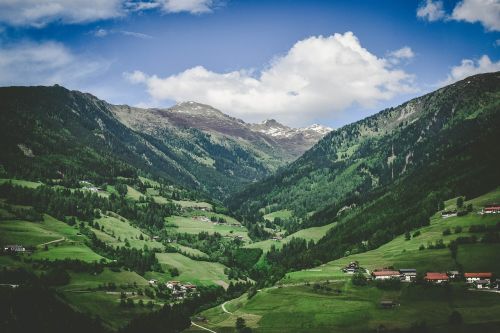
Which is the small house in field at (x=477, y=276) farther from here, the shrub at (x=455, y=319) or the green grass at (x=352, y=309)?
the shrub at (x=455, y=319)

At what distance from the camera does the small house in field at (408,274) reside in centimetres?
17588

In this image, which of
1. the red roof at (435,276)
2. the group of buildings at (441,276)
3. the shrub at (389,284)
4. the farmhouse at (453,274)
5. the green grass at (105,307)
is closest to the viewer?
the group of buildings at (441,276)

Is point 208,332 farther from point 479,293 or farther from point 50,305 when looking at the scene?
point 479,293

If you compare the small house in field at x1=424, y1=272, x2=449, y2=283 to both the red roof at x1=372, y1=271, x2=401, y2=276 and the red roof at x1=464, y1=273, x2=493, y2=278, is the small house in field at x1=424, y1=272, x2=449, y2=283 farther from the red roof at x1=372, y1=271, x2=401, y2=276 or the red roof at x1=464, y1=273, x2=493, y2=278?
the red roof at x1=372, y1=271, x2=401, y2=276

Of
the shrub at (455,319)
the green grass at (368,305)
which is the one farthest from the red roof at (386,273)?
the shrub at (455,319)

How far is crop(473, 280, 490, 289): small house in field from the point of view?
518 feet

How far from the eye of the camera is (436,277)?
550 feet

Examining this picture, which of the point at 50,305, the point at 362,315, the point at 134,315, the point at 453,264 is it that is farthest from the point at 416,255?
the point at 50,305

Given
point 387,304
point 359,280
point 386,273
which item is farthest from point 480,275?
point 359,280

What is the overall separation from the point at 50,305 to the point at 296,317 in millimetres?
79927

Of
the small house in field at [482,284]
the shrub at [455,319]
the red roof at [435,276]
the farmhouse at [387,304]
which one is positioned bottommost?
the shrub at [455,319]

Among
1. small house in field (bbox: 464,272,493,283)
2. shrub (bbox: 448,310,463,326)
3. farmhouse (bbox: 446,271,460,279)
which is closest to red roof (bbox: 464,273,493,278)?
small house in field (bbox: 464,272,493,283)

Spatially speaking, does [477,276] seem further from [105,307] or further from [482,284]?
[105,307]

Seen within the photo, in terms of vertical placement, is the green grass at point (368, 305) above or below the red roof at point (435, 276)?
below
